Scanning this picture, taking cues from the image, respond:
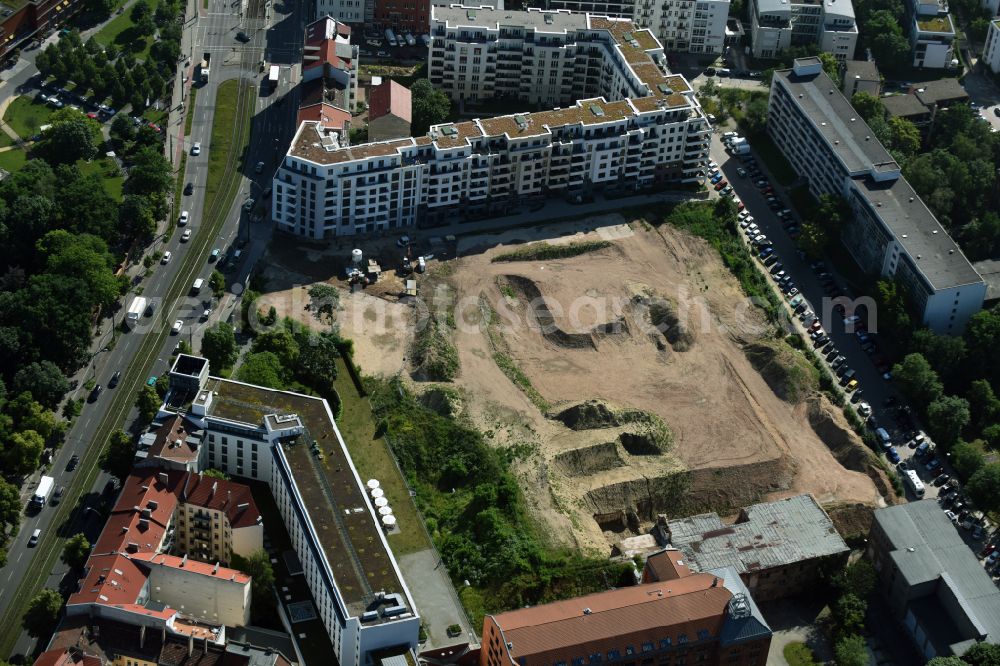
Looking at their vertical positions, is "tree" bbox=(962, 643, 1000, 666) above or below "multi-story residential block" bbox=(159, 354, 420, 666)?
below

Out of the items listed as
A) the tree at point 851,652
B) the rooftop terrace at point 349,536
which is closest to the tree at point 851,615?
the tree at point 851,652

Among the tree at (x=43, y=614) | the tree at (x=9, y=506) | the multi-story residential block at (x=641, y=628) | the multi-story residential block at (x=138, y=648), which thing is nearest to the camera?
the multi-story residential block at (x=138, y=648)

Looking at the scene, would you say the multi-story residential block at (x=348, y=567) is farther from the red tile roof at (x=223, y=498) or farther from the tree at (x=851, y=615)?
the tree at (x=851, y=615)

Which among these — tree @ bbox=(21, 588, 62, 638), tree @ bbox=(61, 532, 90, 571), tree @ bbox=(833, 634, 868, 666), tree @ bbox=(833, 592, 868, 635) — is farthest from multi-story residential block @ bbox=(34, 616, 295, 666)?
tree @ bbox=(833, 592, 868, 635)

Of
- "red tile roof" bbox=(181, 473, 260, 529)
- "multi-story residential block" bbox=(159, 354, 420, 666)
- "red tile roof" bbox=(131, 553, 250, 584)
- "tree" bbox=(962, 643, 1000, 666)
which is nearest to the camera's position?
"multi-story residential block" bbox=(159, 354, 420, 666)

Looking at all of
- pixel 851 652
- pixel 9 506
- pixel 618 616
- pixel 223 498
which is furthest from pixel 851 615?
pixel 9 506

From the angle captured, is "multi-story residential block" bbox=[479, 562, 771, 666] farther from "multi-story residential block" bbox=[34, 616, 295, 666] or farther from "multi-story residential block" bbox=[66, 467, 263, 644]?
"multi-story residential block" bbox=[66, 467, 263, 644]

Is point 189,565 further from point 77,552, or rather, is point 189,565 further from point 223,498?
point 77,552
